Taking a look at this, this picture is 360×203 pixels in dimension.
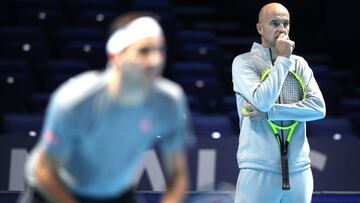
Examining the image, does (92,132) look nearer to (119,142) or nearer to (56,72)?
(119,142)

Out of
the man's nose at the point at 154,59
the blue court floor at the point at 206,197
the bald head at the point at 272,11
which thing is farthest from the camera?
the blue court floor at the point at 206,197

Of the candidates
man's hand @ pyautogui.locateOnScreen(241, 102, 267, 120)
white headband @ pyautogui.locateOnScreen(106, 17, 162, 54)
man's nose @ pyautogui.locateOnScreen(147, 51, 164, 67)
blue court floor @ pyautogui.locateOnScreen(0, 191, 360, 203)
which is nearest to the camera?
man's nose @ pyautogui.locateOnScreen(147, 51, 164, 67)

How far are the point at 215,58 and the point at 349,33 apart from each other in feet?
6.52

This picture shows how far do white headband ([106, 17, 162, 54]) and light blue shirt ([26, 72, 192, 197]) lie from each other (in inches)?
4.9

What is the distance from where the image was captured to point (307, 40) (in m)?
11.0

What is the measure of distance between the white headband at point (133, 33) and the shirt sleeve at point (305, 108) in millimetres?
1858

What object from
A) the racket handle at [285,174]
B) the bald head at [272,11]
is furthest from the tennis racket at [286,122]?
the bald head at [272,11]

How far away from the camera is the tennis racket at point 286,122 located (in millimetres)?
4598

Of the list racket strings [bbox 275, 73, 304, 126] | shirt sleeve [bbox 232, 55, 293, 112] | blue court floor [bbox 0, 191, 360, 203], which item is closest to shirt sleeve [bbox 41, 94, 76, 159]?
shirt sleeve [bbox 232, 55, 293, 112]

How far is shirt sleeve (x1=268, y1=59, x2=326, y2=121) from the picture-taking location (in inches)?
181

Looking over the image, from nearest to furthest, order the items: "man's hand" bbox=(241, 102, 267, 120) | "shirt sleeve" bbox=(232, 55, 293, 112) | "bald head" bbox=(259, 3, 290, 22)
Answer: "shirt sleeve" bbox=(232, 55, 293, 112), "man's hand" bbox=(241, 102, 267, 120), "bald head" bbox=(259, 3, 290, 22)

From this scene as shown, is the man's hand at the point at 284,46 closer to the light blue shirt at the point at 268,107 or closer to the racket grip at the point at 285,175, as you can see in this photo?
the light blue shirt at the point at 268,107

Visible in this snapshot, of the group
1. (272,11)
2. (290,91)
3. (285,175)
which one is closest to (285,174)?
(285,175)

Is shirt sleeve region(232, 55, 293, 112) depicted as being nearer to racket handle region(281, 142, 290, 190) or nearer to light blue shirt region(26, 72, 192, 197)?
racket handle region(281, 142, 290, 190)
